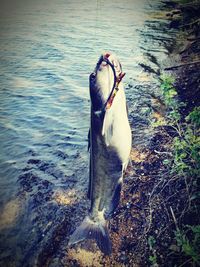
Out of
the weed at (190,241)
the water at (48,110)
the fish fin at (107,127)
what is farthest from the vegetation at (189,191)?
the water at (48,110)

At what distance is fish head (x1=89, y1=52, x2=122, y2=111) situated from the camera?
286 centimetres

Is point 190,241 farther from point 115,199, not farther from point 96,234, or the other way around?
point 96,234

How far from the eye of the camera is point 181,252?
3.15 m

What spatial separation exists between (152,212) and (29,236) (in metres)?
1.66

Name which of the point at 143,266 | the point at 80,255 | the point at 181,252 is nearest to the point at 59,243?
the point at 80,255

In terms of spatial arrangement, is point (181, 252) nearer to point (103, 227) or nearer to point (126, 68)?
point (103, 227)

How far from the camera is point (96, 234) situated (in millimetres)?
3393

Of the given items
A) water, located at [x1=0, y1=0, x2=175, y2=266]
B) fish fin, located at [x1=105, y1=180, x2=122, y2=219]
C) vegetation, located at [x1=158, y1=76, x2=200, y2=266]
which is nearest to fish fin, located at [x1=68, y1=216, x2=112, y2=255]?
fish fin, located at [x1=105, y1=180, x2=122, y2=219]

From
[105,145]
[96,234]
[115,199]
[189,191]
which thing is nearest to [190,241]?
[189,191]

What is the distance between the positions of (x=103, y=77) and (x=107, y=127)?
51cm

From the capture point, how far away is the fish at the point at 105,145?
290 cm

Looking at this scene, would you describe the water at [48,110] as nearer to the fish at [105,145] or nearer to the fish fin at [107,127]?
the fish at [105,145]

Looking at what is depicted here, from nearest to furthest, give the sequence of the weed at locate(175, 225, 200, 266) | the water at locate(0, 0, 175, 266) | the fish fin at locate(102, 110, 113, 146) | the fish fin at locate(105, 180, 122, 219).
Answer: the weed at locate(175, 225, 200, 266), the fish fin at locate(102, 110, 113, 146), the fish fin at locate(105, 180, 122, 219), the water at locate(0, 0, 175, 266)

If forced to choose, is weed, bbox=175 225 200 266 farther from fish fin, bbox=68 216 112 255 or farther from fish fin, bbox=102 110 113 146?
fish fin, bbox=102 110 113 146
